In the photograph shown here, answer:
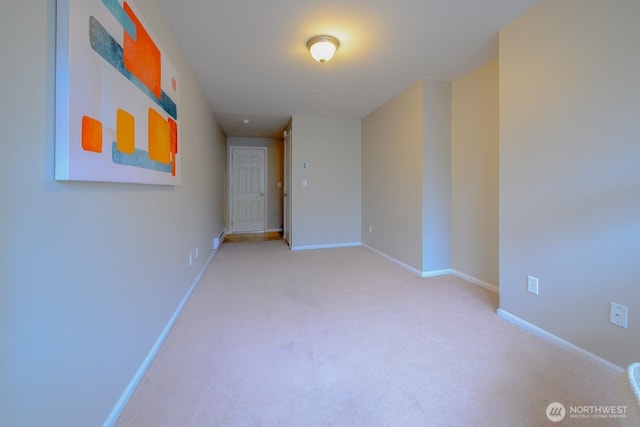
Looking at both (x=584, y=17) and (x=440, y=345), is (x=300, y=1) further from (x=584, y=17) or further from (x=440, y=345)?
(x=440, y=345)

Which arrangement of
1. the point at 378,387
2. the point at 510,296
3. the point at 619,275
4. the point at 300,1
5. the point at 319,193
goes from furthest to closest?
the point at 319,193 < the point at 510,296 < the point at 300,1 < the point at 619,275 < the point at 378,387

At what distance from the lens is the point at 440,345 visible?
5.80 feet

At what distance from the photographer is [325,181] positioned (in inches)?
184

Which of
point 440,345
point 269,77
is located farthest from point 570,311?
point 269,77

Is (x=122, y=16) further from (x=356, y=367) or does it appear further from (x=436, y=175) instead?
(x=436, y=175)

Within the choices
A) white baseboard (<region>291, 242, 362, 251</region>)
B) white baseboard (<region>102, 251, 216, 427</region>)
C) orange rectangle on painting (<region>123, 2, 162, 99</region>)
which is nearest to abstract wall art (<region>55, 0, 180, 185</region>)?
orange rectangle on painting (<region>123, 2, 162, 99</region>)

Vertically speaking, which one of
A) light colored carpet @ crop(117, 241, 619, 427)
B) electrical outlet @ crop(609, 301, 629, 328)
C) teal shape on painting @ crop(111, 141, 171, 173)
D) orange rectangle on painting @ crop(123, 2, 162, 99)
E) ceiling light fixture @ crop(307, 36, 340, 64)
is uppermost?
ceiling light fixture @ crop(307, 36, 340, 64)

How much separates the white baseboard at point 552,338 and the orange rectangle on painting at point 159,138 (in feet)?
9.11

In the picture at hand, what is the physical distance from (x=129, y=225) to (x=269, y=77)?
2.35m

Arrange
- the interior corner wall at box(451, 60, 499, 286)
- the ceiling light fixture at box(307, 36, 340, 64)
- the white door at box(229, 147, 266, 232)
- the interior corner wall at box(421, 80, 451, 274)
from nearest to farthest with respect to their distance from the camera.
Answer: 1. the ceiling light fixture at box(307, 36, 340, 64)
2. the interior corner wall at box(451, 60, 499, 286)
3. the interior corner wall at box(421, 80, 451, 274)
4. the white door at box(229, 147, 266, 232)

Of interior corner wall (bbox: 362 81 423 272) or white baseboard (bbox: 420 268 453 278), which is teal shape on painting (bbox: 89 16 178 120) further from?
white baseboard (bbox: 420 268 453 278)

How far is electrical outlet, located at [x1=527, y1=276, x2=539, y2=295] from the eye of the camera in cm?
193

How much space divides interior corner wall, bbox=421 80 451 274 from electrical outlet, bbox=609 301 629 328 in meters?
1.72

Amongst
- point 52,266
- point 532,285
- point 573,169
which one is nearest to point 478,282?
point 532,285
